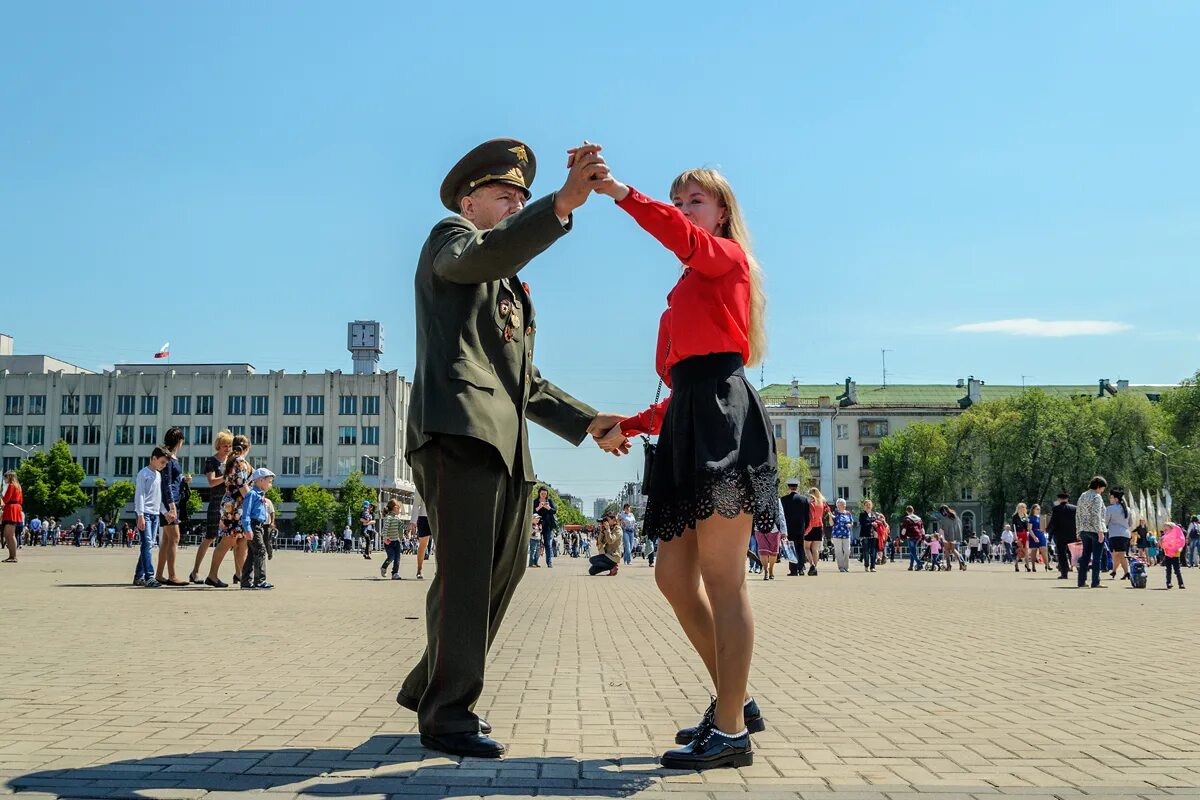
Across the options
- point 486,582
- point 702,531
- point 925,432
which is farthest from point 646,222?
point 925,432

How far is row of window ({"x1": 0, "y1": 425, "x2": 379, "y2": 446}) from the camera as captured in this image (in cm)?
11025

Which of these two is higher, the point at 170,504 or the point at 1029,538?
the point at 170,504

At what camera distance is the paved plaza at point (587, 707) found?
3.68 meters

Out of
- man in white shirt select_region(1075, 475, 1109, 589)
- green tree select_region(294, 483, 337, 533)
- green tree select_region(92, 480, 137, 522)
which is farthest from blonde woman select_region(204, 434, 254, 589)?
green tree select_region(92, 480, 137, 522)

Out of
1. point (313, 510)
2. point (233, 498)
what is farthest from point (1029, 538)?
point (313, 510)

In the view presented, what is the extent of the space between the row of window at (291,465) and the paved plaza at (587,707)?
101 meters

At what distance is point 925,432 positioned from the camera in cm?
10275

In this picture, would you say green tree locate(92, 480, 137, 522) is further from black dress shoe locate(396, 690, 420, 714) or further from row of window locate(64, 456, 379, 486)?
black dress shoe locate(396, 690, 420, 714)

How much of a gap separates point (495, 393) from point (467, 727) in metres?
1.18

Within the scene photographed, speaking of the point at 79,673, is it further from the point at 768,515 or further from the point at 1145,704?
the point at 1145,704

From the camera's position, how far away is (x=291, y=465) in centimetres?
11025

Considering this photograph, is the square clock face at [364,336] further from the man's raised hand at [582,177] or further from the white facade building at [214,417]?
the man's raised hand at [582,177]

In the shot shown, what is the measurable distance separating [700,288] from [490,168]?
970mm

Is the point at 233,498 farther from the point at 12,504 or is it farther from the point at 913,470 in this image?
the point at 913,470
